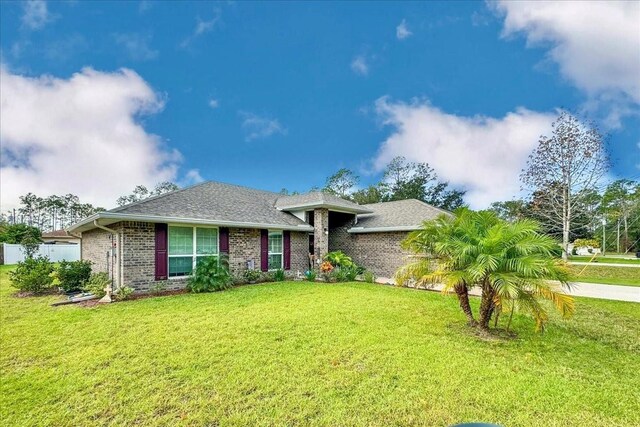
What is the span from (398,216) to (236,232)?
8.43 meters

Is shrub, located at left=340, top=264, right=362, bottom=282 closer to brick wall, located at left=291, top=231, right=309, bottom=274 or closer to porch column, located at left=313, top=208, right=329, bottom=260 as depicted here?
porch column, located at left=313, top=208, right=329, bottom=260

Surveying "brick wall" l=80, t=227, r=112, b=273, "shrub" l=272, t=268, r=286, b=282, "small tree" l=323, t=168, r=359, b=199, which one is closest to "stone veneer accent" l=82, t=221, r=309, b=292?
"brick wall" l=80, t=227, r=112, b=273

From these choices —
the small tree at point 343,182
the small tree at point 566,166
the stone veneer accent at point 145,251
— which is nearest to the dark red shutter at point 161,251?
the stone veneer accent at point 145,251

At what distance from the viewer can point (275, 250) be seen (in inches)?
580

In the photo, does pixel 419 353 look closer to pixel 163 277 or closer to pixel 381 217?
pixel 163 277

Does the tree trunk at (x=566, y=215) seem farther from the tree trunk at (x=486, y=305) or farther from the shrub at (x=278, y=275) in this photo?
the shrub at (x=278, y=275)

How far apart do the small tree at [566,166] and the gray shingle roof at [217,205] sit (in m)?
17.6

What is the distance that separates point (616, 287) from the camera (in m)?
12.8

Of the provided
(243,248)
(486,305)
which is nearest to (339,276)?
(243,248)

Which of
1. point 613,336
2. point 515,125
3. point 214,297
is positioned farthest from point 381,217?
point 613,336

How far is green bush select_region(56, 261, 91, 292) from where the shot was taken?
1153 centimetres

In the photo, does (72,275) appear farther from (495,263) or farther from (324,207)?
(495,263)

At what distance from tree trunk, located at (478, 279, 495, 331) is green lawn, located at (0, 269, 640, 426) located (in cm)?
43

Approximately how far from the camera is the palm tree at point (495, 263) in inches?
209
